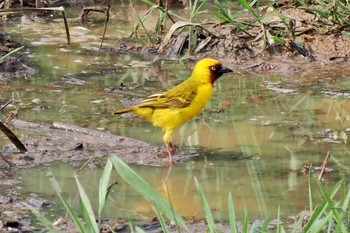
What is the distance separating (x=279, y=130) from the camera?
22.1 feet

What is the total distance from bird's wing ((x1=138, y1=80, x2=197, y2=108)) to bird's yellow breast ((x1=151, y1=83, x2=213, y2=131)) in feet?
0.10

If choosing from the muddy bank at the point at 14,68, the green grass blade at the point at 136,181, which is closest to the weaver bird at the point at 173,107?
the muddy bank at the point at 14,68

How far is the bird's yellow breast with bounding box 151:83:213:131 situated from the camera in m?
6.41

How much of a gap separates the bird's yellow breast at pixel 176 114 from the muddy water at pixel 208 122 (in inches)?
6.0

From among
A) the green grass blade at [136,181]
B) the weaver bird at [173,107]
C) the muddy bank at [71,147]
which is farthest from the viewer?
the weaver bird at [173,107]

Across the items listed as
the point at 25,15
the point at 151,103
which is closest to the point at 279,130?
the point at 151,103

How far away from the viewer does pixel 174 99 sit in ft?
21.5

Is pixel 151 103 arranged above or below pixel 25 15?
above

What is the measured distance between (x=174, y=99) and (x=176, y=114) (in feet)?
0.50

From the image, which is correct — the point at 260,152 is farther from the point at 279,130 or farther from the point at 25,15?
the point at 25,15

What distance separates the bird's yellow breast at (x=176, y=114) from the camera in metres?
6.41

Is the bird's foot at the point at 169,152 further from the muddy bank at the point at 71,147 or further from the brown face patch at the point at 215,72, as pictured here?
the brown face patch at the point at 215,72

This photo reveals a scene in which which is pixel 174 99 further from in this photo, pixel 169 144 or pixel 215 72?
pixel 215 72

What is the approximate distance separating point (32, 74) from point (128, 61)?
1070mm
